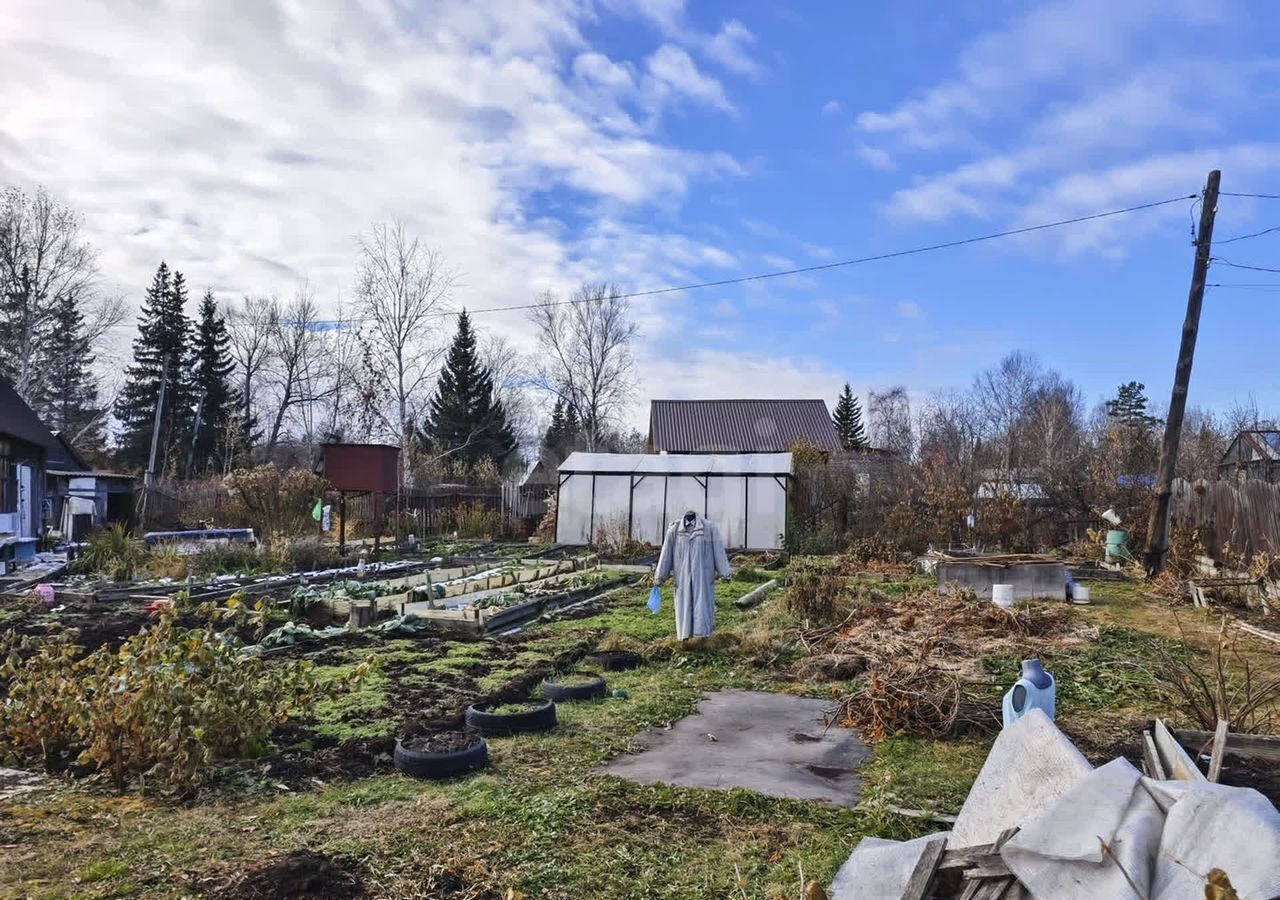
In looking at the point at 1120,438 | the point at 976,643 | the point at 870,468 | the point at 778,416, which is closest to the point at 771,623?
the point at 976,643

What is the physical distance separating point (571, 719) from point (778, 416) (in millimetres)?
33590

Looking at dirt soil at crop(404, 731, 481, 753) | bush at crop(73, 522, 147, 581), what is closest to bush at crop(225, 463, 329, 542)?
bush at crop(73, 522, 147, 581)

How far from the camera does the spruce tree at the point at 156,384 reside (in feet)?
143

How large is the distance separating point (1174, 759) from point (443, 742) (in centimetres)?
421

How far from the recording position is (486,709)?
262 inches

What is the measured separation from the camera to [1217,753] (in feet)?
14.4

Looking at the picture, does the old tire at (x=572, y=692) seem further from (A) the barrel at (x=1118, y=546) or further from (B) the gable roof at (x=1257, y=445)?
(B) the gable roof at (x=1257, y=445)

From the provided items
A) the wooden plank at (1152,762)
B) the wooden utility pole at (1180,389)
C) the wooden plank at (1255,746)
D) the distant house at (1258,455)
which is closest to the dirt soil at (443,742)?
the wooden plank at (1152,762)

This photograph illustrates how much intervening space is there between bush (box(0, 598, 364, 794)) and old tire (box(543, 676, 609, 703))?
79.3 inches

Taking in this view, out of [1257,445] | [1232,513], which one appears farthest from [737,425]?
[1232,513]

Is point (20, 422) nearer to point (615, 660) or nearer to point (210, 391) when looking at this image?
point (615, 660)

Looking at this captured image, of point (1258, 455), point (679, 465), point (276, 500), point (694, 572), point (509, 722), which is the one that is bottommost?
point (509, 722)

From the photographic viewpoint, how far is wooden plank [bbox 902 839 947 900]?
3076 mm

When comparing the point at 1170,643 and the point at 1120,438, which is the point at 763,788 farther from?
the point at 1120,438
